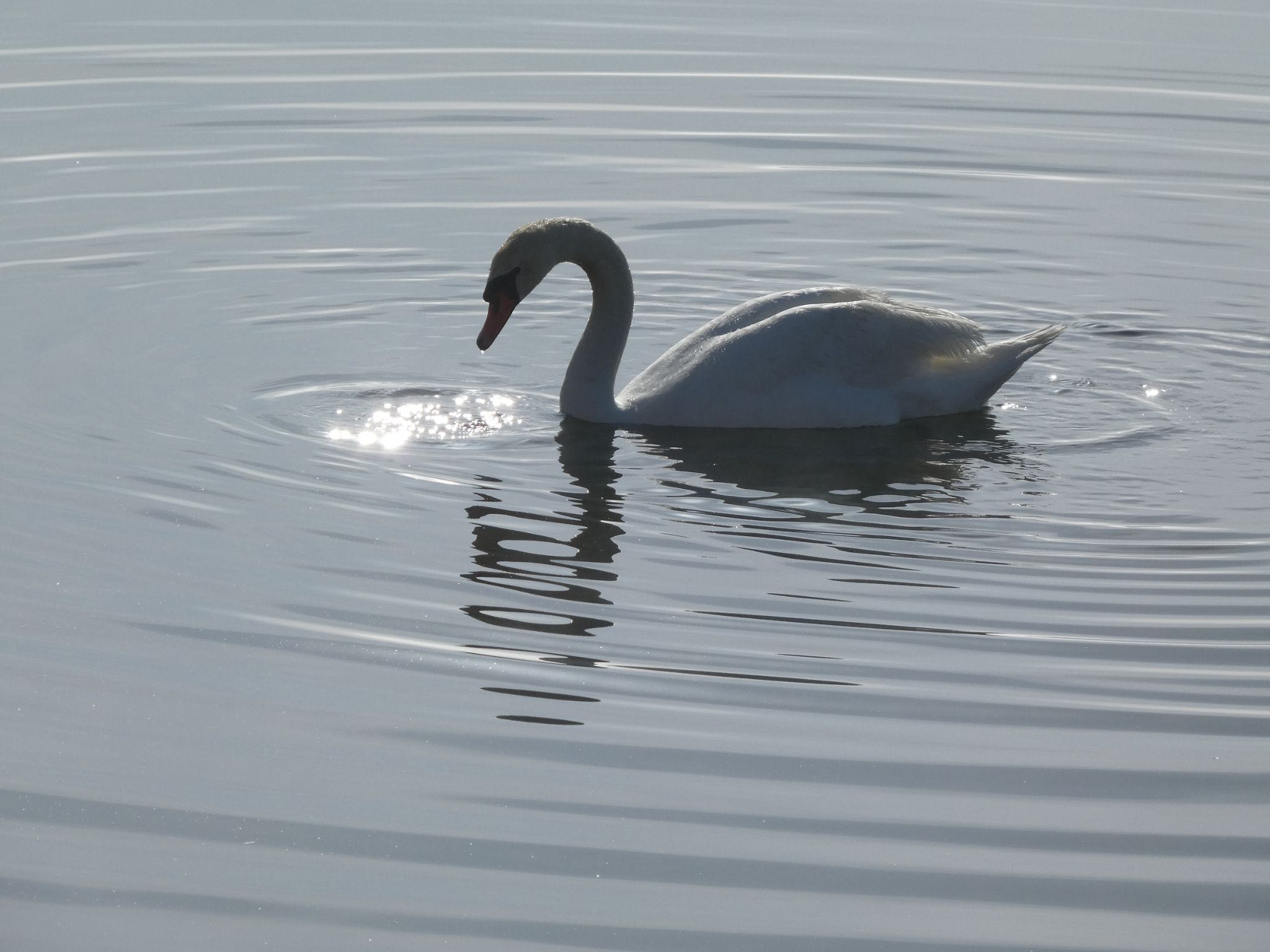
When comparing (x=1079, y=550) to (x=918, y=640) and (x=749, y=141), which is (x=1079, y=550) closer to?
(x=918, y=640)

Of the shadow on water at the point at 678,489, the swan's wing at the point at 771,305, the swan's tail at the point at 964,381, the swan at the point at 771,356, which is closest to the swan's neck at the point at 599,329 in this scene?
the swan at the point at 771,356

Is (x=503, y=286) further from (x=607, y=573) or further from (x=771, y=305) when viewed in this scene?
(x=607, y=573)

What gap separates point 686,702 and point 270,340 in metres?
6.01

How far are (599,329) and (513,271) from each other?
0.59 m

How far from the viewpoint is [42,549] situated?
26.3 feet

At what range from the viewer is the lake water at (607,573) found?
5355 mm

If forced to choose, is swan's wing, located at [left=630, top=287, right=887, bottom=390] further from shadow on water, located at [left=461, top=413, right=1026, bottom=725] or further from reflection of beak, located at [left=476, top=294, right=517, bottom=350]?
reflection of beak, located at [left=476, top=294, right=517, bottom=350]

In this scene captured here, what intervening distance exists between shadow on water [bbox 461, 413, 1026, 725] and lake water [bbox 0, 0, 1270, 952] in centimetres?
3

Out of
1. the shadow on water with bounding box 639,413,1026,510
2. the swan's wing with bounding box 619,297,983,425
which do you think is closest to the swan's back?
the swan's wing with bounding box 619,297,983,425

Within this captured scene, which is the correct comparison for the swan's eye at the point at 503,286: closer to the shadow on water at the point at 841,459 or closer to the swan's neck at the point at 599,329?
the swan's neck at the point at 599,329

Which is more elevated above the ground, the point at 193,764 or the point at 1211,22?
the point at 1211,22

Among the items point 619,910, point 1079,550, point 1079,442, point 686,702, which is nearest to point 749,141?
point 1079,442

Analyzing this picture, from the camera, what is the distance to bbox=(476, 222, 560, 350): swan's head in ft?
33.9

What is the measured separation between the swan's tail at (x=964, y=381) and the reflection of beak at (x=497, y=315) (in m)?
2.24
